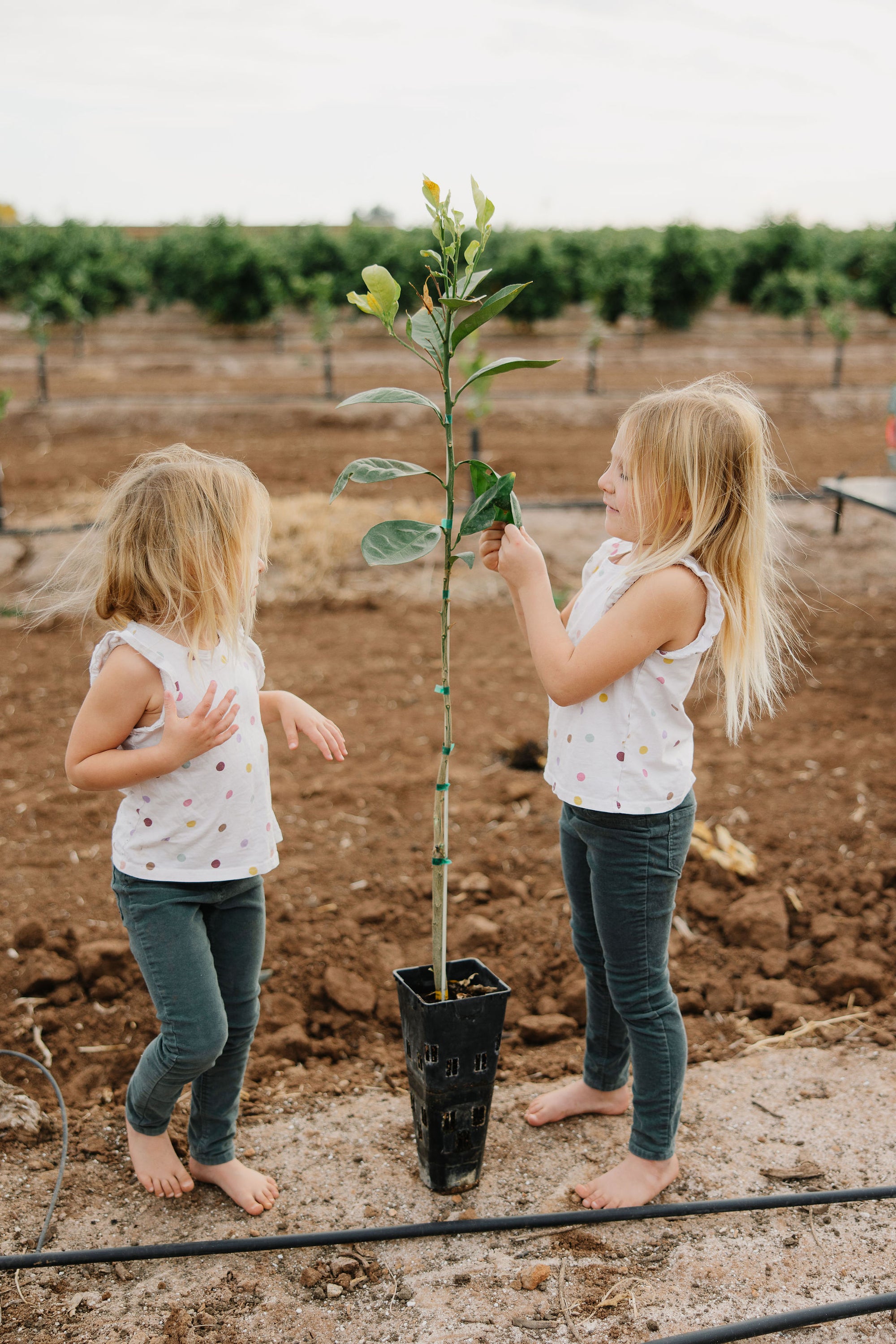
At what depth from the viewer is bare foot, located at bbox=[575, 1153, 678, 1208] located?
1.83 metres

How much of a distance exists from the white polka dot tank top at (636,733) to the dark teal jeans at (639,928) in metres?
0.04

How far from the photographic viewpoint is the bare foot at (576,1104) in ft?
6.88

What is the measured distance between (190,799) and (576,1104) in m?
1.06

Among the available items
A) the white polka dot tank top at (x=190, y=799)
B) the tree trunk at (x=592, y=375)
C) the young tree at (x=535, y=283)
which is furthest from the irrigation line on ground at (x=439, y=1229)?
the young tree at (x=535, y=283)

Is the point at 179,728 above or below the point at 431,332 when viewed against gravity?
below

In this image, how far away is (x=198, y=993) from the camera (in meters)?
1.67

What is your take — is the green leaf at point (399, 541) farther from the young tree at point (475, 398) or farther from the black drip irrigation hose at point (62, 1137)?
the young tree at point (475, 398)

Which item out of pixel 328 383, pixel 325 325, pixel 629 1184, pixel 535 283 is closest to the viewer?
pixel 629 1184

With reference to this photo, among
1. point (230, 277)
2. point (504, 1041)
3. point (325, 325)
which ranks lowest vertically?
point (504, 1041)

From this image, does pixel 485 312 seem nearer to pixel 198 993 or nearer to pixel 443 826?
pixel 443 826

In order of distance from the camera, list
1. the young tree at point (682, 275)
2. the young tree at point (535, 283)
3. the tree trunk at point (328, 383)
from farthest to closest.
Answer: the young tree at point (682, 275), the young tree at point (535, 283), the tree trunk at point (328, 383)

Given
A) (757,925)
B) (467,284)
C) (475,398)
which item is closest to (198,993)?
(467,284)

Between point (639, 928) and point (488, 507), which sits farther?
point (639, 928)

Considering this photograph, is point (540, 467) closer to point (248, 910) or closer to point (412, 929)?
point (412, 929)
